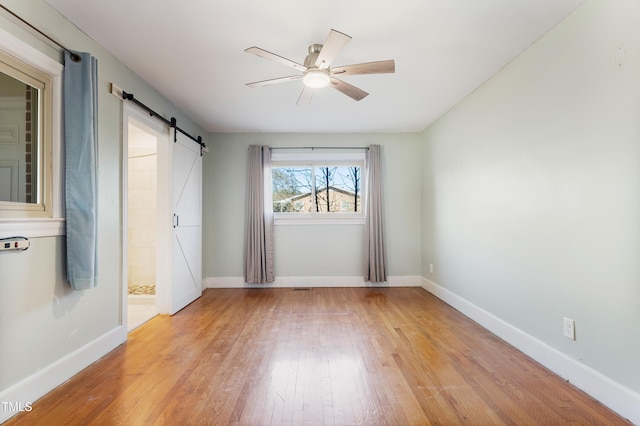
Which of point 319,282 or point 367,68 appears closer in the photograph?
point 367,68

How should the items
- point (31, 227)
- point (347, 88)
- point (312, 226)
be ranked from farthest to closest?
point (312, 226), point (347, 88), point (31, 227)

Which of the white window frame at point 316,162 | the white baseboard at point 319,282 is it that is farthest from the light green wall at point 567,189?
the white window frame at point 316,162

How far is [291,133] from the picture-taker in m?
4.65

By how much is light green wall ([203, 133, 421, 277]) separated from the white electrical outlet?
269cm

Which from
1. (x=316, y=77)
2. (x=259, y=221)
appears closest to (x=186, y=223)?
(x=259, y=221)

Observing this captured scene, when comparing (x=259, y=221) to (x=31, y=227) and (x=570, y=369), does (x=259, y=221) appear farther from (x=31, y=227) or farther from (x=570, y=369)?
(x=570, y=369)

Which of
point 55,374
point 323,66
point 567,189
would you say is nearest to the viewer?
point 55,374

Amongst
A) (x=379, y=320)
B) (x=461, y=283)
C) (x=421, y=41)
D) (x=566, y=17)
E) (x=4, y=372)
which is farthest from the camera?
(x=461, y=283)

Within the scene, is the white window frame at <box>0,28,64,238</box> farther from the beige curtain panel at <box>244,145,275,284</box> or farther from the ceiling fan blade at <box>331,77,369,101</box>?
the beige curtain panel at <box>244,145,275,284</box>

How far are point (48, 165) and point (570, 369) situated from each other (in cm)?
372

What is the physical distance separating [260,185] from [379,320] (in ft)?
8.68

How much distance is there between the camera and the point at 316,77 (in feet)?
7.23

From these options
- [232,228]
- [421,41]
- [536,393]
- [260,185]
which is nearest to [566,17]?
[421,41]

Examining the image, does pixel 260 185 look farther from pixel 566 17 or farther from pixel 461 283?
pixel 566 17
